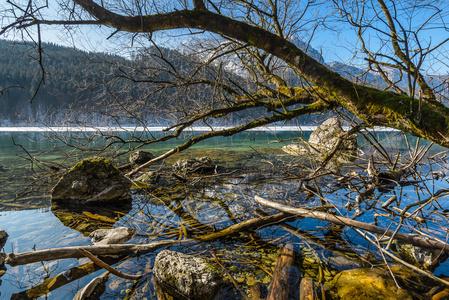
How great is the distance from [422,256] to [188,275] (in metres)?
3.51

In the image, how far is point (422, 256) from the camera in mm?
3396

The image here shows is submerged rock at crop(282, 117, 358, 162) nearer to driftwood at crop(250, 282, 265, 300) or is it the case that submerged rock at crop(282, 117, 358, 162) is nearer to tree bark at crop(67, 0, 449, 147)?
tree bark at crop(67, 0, 449, 147)

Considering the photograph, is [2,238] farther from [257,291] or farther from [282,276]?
[282,276]

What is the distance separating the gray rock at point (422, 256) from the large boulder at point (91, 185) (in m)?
6.45

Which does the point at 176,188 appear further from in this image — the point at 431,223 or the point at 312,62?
the point at 431,223

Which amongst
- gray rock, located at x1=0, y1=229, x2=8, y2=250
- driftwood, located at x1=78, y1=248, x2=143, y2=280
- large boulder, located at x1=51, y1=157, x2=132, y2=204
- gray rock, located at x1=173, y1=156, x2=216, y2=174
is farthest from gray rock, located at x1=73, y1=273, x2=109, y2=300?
gray rock, located at x1=173, y1=156, x2=216, y2=174

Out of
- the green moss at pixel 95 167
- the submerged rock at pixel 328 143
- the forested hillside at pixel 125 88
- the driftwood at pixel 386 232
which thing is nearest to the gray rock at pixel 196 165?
the green moss at pixel 95 167

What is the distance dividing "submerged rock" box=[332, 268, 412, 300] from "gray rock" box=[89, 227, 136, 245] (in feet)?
11.1

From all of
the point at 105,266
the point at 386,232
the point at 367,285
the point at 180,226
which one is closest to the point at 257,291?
the point at 367,285

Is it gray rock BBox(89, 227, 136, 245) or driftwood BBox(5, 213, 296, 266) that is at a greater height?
driftwood BBox(5, 213, 296, 266)

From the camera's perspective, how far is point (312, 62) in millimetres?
3293

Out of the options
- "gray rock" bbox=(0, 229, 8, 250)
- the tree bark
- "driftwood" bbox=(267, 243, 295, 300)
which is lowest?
"gray rock" bbox=(0, 229, 8, 250)

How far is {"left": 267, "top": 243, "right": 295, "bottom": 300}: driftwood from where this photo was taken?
8.63 ft

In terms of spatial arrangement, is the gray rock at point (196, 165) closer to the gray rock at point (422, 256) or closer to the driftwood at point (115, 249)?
the driftwood at point (115, 249)
